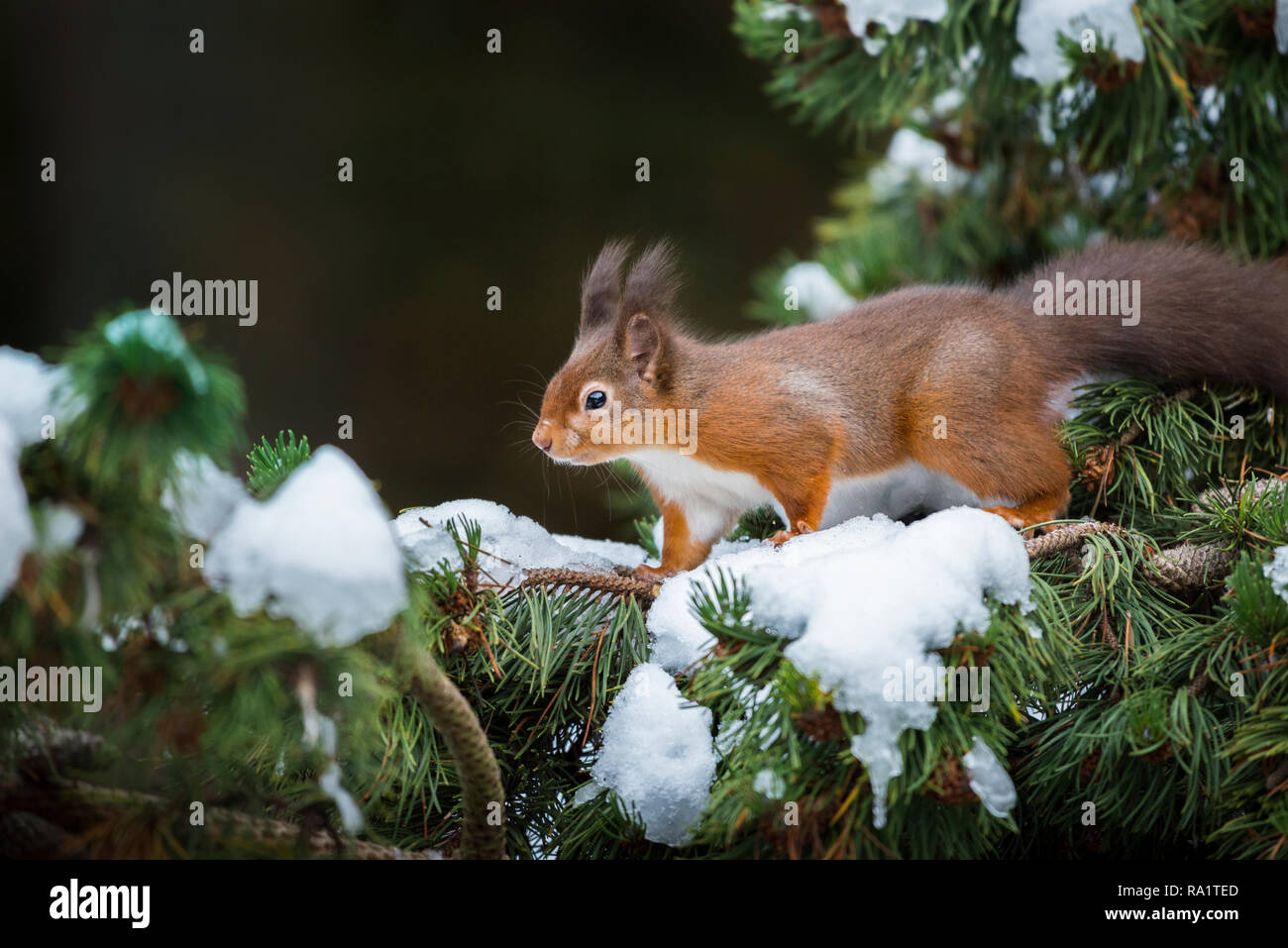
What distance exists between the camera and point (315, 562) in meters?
0.60

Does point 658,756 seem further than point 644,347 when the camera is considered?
No

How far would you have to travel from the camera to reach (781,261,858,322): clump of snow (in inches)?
72.8

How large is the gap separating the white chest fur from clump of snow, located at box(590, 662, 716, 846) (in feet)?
1.76

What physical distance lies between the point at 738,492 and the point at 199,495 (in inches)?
35.2

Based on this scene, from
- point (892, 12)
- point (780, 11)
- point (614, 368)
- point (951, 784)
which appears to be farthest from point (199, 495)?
point (780, 11)

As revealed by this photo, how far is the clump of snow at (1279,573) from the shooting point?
0.81m

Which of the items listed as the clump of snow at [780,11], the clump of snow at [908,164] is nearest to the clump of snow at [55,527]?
the clump of snow at [780,11]

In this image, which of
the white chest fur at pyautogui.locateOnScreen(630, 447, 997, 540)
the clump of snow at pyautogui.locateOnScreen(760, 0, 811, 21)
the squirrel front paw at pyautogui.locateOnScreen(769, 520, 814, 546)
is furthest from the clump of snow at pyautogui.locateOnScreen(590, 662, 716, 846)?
the clump of snow at pyautogui.locateOnScreen(760, 0, 811, 21)

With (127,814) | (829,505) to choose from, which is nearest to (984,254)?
(829,505)

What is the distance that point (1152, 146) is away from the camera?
1.39 metres

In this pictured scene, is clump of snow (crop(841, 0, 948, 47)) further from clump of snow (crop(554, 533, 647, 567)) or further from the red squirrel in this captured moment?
clump of snow (crop(554, 533, 647, 567))

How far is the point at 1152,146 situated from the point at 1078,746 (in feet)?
2.75

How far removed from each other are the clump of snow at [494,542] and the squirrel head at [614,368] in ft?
0.92

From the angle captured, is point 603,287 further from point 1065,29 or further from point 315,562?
point 315,562
